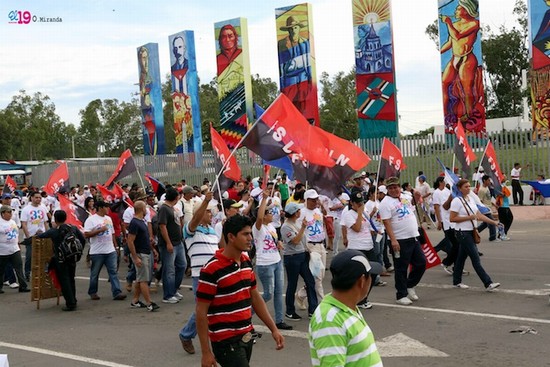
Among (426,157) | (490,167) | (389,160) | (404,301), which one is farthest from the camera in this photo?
(426,157)

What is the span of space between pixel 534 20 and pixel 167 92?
2528 inches

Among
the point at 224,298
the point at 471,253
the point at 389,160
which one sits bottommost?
the point at 471,253

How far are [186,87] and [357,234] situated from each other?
29318 millimetres

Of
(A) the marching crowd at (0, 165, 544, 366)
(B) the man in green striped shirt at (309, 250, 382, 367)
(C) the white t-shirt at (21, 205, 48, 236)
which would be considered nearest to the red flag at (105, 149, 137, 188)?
(A) the marching crowd at (0, 165, 544, 366)

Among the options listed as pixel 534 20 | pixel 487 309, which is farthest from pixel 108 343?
pixel 534 20

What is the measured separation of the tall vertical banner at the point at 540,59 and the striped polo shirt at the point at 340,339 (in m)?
22.2

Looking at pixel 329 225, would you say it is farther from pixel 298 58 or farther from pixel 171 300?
pixel 298 58

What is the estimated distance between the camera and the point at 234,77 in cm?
3497

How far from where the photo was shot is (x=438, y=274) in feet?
41.1

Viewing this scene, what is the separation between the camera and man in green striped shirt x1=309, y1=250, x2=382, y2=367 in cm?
328

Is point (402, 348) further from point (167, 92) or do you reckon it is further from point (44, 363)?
point (167, 92)

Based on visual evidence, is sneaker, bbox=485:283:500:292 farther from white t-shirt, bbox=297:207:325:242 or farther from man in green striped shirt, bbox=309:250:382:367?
man in green striped shirt, bbox=309:250:382:367

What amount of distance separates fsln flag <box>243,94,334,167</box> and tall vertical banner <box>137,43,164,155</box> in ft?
101

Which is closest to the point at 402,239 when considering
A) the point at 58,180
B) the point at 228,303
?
the point at 228,303
